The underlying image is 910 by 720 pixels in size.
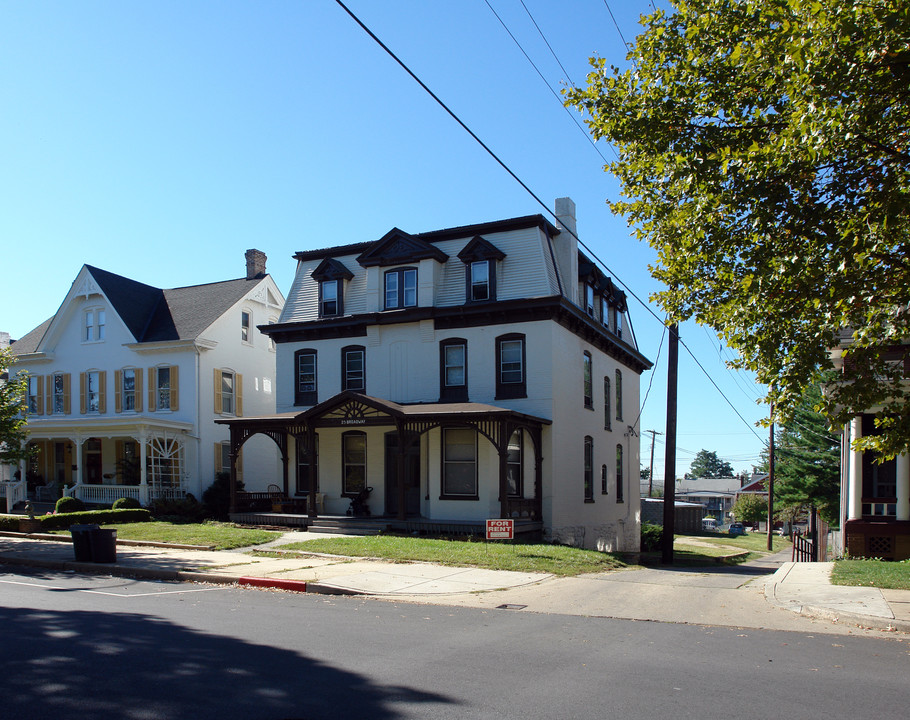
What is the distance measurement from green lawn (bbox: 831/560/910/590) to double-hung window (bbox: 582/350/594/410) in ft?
38.8

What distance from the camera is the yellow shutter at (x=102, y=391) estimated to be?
33.2 meters

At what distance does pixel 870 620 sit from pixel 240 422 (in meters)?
20.5

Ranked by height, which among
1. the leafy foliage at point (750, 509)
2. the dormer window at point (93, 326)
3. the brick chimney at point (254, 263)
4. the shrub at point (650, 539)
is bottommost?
the leafy foliage at point (750, 509)

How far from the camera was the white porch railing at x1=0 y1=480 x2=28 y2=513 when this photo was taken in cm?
3050

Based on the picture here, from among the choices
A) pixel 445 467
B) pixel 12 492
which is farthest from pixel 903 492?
pixel 12 492

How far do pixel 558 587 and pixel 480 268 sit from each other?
13.5m

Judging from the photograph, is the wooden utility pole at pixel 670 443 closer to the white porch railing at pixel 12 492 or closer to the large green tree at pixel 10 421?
the large green tree at pixel 10 421

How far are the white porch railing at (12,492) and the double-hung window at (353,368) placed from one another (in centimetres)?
1445

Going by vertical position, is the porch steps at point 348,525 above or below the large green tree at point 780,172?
below

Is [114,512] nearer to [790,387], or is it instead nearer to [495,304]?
[495,304]

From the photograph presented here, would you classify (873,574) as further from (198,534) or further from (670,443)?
(198,534)

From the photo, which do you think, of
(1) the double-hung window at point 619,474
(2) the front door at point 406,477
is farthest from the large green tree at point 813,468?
(2) the front door at point 406,477

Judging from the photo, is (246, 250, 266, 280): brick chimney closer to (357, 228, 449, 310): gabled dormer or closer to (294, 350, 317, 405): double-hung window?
(294, 350, 317, 405): double-hung window

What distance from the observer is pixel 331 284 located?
2820cm
